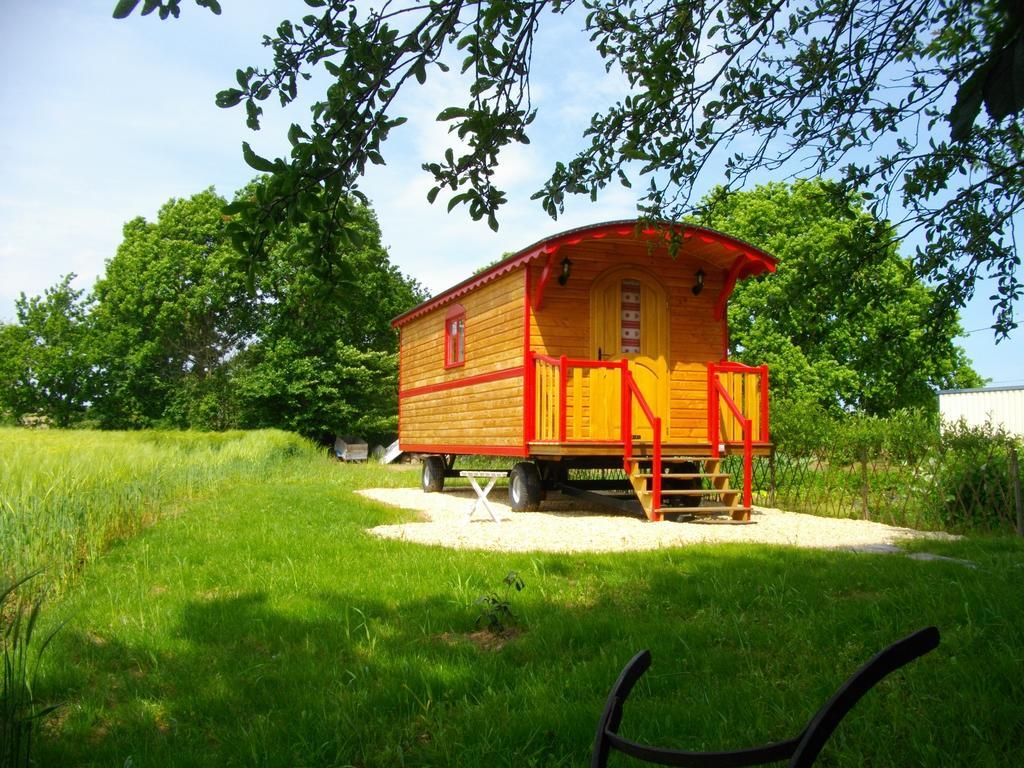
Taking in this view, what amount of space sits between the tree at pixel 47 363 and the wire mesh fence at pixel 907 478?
3314cm

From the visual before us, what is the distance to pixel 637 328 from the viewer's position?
11.7 metres

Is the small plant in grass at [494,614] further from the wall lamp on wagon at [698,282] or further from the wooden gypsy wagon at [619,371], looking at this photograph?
the wall lamp on wagon at [698,282]

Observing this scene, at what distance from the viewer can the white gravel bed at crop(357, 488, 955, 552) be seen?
7691 mm

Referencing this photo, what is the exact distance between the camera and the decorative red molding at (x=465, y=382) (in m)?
11.6

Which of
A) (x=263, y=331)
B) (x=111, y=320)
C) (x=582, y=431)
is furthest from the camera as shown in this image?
(x=111, y=320)

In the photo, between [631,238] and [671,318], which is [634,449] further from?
[631,238]

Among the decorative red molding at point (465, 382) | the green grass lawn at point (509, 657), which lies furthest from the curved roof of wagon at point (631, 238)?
the green grass lawn at point (509, 657)

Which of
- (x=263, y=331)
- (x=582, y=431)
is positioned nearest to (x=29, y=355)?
(x=263, y=331)

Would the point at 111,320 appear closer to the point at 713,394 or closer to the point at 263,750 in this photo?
the point at 713,394

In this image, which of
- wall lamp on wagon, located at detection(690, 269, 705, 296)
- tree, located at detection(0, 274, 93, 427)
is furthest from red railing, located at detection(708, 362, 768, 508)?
tree, located at detection(0, 274, 93, 427)

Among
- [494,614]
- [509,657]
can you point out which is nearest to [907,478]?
[494,614]

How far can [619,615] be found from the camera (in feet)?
14.8

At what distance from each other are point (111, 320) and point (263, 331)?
819 centimetres

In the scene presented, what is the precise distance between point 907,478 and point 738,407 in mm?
2393
